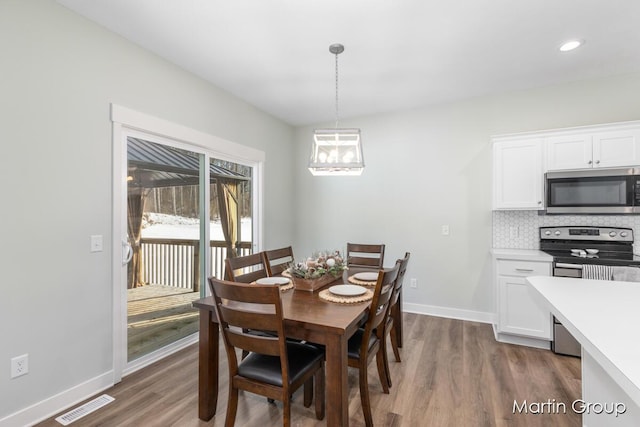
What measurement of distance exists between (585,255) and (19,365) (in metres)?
4.53

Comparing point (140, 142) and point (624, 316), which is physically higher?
point (140, 142)

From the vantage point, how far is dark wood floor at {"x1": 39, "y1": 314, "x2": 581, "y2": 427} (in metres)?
1.94

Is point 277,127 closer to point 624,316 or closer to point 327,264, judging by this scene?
point 327,264

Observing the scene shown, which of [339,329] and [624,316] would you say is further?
[339,329]

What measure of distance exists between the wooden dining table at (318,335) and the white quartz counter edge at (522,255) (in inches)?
78.8

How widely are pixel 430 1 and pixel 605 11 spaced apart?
1269 millimetres

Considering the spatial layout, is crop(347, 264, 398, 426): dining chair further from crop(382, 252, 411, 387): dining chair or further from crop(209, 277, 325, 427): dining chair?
crop(209, 277, 325, 427): dining chair

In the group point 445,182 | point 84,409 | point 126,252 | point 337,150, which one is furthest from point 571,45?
point 84,409

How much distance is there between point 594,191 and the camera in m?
2.92

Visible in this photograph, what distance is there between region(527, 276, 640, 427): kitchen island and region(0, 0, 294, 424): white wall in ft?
9.28

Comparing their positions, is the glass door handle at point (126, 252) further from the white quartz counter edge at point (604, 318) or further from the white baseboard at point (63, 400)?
the white quartz counter edge at point (604, 318)

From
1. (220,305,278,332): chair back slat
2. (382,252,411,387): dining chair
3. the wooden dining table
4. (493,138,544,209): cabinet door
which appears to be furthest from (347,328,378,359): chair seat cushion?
(493,138,544,209): cabinet door

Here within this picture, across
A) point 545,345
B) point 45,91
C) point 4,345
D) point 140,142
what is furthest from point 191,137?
point 545,345

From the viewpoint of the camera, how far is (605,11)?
214 cm
